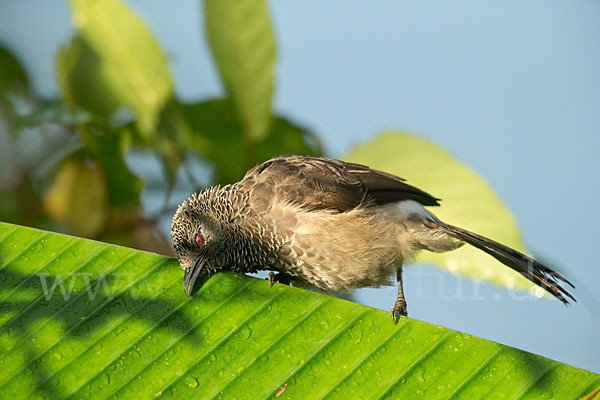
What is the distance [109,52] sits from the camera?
351 cm

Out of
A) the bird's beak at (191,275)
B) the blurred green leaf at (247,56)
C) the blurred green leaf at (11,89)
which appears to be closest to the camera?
the bird's beak at (191,275)

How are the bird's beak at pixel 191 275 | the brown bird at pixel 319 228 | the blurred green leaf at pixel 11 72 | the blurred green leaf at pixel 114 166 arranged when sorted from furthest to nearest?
the blurred green leaf at pixel 11 72
the blurred green leaf at pixel 114 166
the brown bird at pixel 319 228
the bird's beak at pixel 191 275

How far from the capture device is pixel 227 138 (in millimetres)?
3527

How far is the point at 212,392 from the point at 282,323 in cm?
29

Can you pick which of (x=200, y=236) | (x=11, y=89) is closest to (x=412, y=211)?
(x=200, y=236)

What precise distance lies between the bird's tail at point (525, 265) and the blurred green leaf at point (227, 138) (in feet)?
3.96

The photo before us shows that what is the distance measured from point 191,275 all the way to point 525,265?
1326mm

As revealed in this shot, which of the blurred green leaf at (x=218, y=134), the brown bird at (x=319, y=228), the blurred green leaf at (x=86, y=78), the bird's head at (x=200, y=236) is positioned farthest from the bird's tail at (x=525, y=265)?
the blurred green leaf at (x=86, y=78)

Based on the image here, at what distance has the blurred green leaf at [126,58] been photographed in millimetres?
3438

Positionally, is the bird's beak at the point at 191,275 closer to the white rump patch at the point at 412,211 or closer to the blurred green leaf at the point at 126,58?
the white rump patch at the point at 412,211

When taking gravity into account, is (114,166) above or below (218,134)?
below

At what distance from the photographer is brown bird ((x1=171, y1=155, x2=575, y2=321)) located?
2.55 meters

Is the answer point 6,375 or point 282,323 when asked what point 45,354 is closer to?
point 6,375

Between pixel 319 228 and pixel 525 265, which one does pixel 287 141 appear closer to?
pixel 319 228
